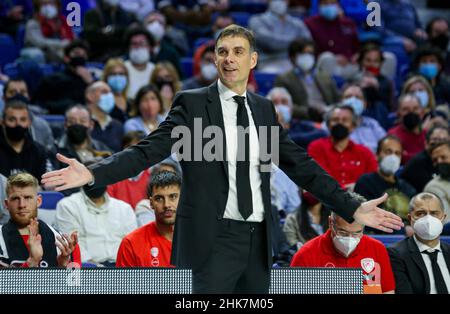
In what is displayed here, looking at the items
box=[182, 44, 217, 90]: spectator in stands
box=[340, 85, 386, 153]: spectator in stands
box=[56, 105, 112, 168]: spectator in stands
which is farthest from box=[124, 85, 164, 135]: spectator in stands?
box=[340, 85, 386, 153]: spectator in stands

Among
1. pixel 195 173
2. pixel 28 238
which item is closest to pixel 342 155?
pixel 28 238

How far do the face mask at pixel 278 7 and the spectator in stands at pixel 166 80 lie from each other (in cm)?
197

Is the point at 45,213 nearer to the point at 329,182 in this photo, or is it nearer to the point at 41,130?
the point at 41,130

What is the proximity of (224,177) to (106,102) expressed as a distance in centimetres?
484

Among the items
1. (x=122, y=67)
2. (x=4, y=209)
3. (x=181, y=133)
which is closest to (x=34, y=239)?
(x=4, y=209)

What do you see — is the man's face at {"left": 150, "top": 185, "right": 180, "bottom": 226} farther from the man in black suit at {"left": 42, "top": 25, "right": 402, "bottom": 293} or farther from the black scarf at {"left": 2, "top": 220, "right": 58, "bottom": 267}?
the man in black suit at {"left": 42, "top": 25, "right": 402, "bottom": 293}

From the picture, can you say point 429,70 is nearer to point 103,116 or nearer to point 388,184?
point 388,184

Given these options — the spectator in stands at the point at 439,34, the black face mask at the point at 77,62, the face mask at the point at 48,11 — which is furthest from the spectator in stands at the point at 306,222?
the spectator in stands at the point at 439,34

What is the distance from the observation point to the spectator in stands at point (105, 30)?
33.7 ft

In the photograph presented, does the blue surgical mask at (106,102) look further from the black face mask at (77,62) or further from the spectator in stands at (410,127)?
the spectator in stands at (410,127)

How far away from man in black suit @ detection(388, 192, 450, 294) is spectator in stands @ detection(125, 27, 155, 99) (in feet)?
13.8

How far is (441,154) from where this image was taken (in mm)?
7625

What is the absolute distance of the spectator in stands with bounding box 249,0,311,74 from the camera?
10.7 m

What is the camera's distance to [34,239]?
203 inches
